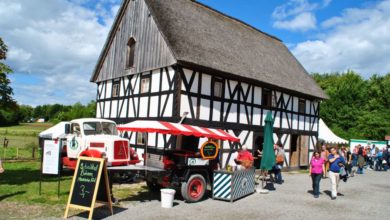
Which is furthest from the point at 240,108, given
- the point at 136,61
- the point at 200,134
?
the point at 200,134

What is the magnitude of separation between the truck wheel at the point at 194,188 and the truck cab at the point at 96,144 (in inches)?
126

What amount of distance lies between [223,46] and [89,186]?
39.3 feet

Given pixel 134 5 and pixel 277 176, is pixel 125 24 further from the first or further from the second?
pixel 277 176

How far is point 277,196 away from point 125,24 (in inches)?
486

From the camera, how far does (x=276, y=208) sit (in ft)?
31.9

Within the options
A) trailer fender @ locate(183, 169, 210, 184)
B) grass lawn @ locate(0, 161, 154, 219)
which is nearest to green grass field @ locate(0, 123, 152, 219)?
grass lawn @ locate(0, 161, 154, 219)

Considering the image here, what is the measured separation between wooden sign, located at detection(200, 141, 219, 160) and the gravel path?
134 centimetres

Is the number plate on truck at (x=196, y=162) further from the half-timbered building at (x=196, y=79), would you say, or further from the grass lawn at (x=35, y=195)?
the half-timbered building at (x=196, y=79)

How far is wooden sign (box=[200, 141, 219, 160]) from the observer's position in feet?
34.6

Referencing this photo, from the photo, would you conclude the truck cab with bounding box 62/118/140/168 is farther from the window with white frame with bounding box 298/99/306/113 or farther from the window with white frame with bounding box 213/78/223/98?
the window with white frame with bounding box 298/99/306/113

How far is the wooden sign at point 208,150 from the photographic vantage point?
34.6 ft

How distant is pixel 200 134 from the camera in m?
10.8

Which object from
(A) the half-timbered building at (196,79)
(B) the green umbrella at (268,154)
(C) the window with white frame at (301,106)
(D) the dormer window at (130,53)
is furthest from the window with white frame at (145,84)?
(C) the window with white frame at (301,106)

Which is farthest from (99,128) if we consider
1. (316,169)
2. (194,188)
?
(316,169)
